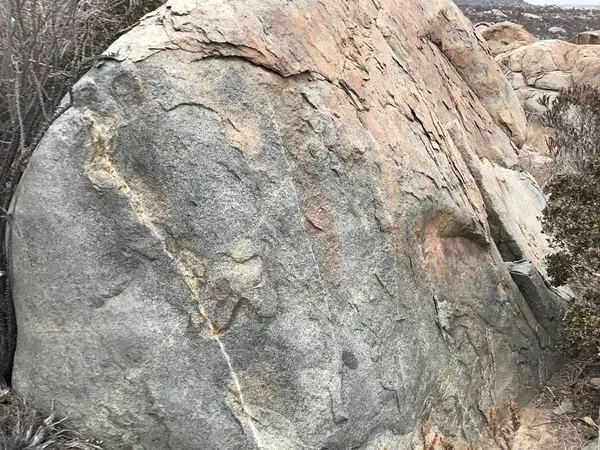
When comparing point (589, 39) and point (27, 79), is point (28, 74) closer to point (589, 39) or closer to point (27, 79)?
point (27, 79)

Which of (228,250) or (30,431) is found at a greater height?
(228,250)

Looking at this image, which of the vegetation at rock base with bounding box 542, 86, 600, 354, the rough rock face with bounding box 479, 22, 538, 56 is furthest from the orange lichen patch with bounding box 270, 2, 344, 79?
the rough rock face with bounding box 479, 22, 538, 56

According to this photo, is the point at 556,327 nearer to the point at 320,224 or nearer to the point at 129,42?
the point at 320,224

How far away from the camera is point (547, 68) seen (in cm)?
1772

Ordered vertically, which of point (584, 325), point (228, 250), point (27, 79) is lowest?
point (584, 325)

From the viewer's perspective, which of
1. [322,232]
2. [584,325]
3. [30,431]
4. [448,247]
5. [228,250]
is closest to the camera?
[30,431]

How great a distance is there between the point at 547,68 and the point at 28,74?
55.1 ft

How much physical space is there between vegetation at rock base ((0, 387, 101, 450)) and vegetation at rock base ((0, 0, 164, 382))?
1.14 feet

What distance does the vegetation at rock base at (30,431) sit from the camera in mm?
3234

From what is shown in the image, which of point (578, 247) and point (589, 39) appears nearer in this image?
A: point (578, 247)

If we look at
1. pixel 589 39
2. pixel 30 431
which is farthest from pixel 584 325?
pixel 589 39

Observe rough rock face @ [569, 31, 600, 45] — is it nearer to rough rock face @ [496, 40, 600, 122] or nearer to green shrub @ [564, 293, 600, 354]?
rough rock face @ [496, 40, 600, 122]

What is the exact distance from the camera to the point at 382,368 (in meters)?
3.85

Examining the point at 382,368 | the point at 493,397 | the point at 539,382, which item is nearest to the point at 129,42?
the point at 382,368
